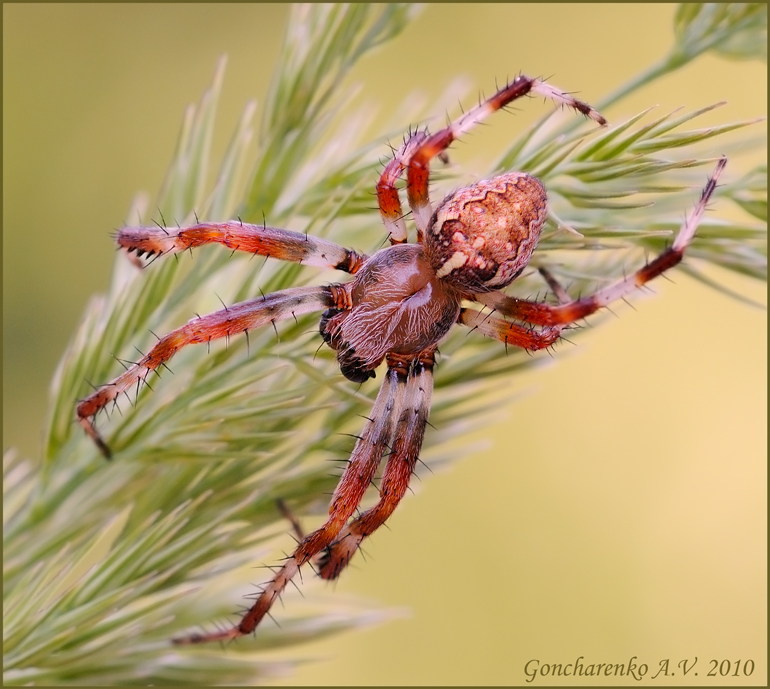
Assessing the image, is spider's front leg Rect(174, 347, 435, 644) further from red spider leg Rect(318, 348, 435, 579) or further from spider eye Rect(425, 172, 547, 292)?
spider eye Rect(425, 172, 547, 292)

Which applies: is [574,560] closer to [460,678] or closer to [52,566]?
[460,678]

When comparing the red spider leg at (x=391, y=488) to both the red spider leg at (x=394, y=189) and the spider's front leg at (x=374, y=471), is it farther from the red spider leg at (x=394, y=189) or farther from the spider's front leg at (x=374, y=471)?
the red spider leg at (x=394, y=189)

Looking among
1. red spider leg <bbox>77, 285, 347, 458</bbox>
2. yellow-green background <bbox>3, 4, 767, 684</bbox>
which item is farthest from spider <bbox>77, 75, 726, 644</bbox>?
yellow-green background <bbox>3, 4, 767, 684</bbox>

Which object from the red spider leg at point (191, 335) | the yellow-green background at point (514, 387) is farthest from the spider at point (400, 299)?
the yellow-green background at point (514, 387)

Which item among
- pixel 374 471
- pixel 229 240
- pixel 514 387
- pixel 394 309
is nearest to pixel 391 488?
pixel 374 471

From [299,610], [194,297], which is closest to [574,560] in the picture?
[299,610]
